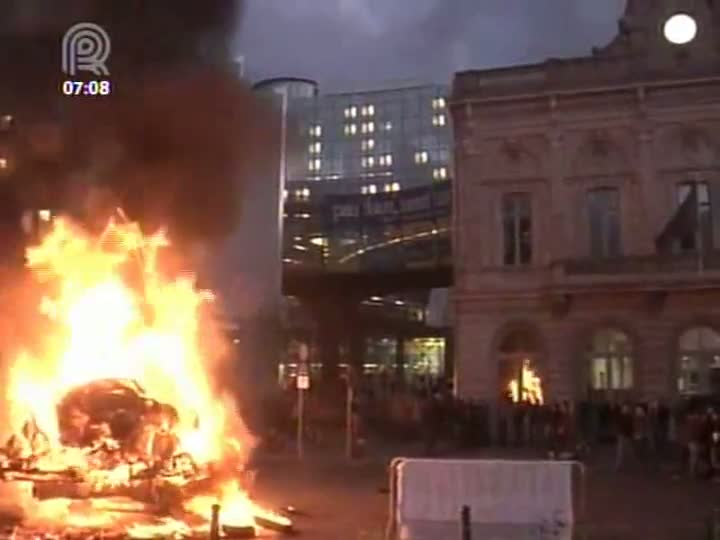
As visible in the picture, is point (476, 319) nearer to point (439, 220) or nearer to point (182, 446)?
point (439, 220)

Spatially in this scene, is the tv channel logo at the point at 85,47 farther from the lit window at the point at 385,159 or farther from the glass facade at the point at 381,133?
the lit window at the point at 385,159

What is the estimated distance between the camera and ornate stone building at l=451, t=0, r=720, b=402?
28562 millimetres

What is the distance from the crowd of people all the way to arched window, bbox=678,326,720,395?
1.27 metres

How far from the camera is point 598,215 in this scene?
3008 cm

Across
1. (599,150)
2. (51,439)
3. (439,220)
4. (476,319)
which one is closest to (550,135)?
(599,150)

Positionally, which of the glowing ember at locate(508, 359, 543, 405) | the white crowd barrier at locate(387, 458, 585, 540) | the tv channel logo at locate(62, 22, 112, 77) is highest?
the tv channel logo at locate(62, 22, 112, 77)

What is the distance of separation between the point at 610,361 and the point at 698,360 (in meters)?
2.22

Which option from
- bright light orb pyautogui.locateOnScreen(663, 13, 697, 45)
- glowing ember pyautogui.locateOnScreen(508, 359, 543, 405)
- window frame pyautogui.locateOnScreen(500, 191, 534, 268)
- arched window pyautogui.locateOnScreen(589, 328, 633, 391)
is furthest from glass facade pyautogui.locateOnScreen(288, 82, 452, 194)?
arched window pyautogui.locateOnScreen(589, 328, 633, 391)

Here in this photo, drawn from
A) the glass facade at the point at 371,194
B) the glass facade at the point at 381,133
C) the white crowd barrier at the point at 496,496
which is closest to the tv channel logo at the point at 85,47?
the glass facade at the point at 371,194

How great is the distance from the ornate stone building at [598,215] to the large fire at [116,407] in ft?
48.7

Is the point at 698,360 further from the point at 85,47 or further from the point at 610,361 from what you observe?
the point at 85,47

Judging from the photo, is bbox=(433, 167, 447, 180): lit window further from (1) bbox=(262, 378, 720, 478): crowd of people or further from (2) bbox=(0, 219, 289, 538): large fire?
(2) bbox=(0, 219, 289, 538): large fire

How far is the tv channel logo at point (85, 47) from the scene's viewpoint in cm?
1409

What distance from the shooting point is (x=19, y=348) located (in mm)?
18656
